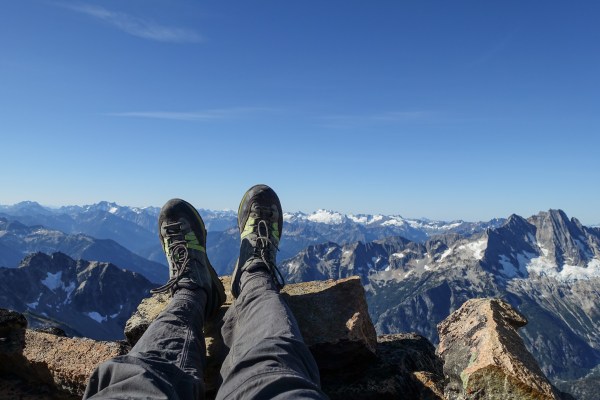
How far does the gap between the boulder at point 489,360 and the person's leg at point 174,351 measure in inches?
108

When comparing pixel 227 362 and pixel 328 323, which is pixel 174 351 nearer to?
pixel 227 362

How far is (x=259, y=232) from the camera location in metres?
8.43

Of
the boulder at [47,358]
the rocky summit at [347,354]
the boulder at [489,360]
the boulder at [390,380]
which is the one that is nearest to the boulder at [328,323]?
the rocky summit at [347,354]

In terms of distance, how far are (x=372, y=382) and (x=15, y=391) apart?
15.2 ft

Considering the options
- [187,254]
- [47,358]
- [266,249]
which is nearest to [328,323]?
[266,249]

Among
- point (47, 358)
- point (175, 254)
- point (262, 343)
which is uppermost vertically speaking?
point (175, 254)

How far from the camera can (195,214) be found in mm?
9602

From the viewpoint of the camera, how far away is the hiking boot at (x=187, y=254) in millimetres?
6746

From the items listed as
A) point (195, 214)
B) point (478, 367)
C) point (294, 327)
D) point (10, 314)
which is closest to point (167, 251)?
point (195, 214)

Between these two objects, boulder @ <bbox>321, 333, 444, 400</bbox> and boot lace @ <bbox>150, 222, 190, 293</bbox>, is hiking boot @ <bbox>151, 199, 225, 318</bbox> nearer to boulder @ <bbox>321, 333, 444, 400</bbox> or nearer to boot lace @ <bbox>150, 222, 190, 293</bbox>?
boot lace @ <bbox>150, 222, 190, 293</bbox>

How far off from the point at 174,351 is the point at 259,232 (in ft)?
14.0

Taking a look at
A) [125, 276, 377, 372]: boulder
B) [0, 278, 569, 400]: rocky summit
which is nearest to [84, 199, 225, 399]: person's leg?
[125, 276, 377, 372]: boulder

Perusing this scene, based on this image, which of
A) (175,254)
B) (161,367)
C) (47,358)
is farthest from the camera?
(175,254)

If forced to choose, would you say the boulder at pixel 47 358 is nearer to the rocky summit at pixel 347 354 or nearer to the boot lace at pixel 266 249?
the rocky summit at pixel 347 354
